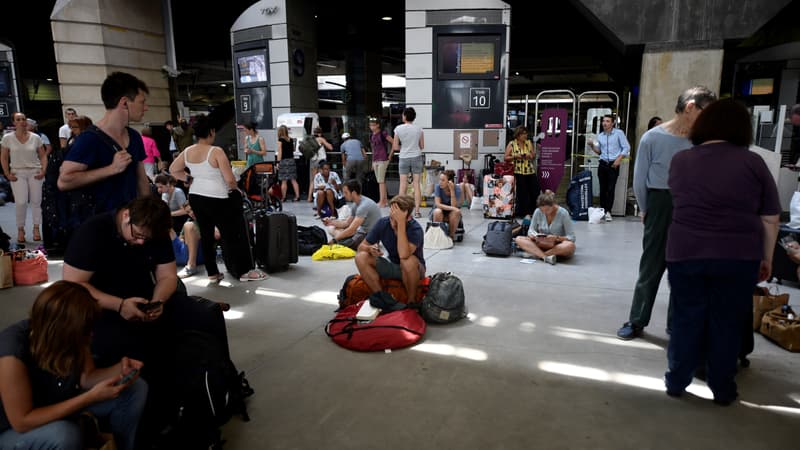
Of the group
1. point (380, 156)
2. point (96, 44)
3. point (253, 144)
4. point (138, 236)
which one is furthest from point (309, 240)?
point (96, 44)

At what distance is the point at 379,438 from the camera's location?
105 inches

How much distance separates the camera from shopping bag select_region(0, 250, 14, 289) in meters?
5.35

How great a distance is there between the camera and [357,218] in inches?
257

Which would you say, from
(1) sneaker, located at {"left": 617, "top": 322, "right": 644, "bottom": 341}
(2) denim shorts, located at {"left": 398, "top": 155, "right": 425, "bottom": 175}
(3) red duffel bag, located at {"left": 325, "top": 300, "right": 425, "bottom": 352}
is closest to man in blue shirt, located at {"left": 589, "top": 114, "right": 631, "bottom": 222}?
(2) denim shorts, located at {"left": 398, "top": 155, "right": 425, "bottom": 175}

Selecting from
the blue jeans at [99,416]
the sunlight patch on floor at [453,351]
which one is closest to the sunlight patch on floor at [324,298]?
the sunlight patch on floor at [453,351]

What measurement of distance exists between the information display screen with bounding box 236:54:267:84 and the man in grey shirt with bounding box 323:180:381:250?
24.5ft

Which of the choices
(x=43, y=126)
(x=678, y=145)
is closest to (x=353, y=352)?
(x=678, y=145)

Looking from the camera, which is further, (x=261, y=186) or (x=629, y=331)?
(x=261, y=186)

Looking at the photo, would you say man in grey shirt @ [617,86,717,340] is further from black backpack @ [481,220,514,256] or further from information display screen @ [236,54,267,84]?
information display screen @ [236,54,267,84]

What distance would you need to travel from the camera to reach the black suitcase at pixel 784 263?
5.13 meters

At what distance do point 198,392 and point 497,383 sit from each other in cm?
180

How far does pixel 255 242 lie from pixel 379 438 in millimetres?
3829

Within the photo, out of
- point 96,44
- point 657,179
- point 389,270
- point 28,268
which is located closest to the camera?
point 657,179

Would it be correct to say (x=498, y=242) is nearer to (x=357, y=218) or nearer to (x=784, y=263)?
(x=357, y=218)
